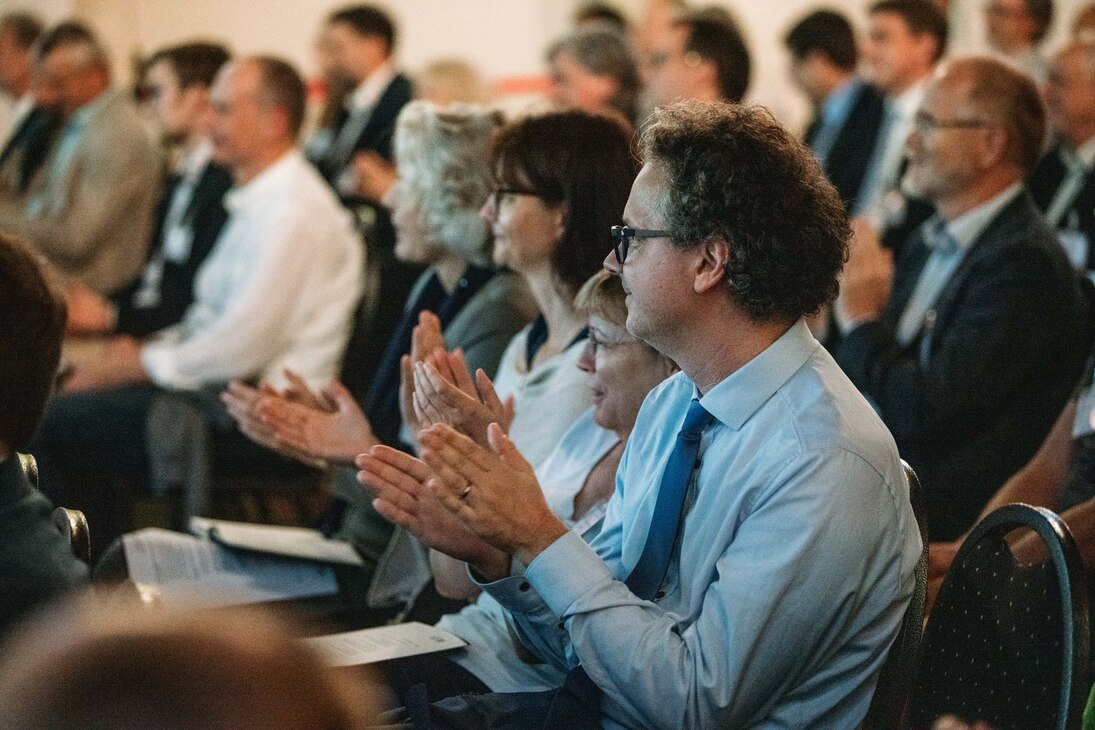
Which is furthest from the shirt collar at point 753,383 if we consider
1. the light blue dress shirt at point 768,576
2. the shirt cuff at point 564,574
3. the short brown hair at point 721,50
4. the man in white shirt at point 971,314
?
the short brown hair at point 721,50

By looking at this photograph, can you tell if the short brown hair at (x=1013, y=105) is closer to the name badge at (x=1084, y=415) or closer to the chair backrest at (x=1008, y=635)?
the name badge at (x=1084, y=415)

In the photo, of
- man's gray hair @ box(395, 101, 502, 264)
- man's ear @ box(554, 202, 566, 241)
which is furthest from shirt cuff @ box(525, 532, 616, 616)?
man's gray hair @ box(395, 101, 502, 264)

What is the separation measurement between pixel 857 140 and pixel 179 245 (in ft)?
8.66

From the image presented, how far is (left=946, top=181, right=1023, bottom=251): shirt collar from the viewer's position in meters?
2.90

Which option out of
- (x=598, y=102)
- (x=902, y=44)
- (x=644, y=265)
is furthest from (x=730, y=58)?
(x=644, y=265)

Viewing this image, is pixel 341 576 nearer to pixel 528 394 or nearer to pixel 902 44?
pixel 528 394

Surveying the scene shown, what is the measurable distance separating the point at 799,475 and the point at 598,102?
11.2 ft

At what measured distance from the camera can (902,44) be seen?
17.5ft

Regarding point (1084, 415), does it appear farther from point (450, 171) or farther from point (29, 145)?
point (29, 145)

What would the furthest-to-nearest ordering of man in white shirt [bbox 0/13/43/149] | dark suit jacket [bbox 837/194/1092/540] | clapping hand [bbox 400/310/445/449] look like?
man in white shirt [bbox 0/13/43/149], dark suit jacket [bbox 837/194/1092/540], clapping hand [bbox 400/310/445/449]

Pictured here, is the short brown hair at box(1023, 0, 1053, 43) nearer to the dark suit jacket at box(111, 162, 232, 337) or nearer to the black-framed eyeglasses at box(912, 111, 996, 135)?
the black-framed eyeglasses at box(912, 111, 996, 135)

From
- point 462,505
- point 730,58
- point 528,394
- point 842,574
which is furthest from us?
point 730,58

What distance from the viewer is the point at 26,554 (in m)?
1.37

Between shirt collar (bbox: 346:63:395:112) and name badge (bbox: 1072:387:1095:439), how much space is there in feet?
12.9
